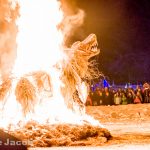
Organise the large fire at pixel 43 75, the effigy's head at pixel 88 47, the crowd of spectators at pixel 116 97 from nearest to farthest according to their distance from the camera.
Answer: the large fire at pixel 43 75
the effigy's head at pixel 88 47
the crowd of spectators at pixel 116 97

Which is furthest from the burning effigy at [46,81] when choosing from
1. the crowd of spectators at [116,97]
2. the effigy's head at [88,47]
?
the crowd of spectators at [116,97]

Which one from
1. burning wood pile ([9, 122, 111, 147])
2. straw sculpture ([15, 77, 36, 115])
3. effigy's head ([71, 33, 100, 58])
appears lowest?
burning wood pile ([9, 122, 111, 147])

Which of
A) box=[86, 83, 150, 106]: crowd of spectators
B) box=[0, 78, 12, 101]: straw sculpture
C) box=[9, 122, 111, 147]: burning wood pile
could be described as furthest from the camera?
box=[86, 83, 150, 106]: crowd of spectators

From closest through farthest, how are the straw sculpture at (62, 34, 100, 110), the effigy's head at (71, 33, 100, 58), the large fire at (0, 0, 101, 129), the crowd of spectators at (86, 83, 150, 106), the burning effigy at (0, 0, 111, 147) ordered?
the burning effigy at (0, 0, 111, 147) → the large fire at (0, 0, 101, 129) → the straw sculpture at (62, 34, 100, 110) → the effigy's head at (71, 33, 100, 58) → the crowd of spectators at (86, 83, 150, 106)

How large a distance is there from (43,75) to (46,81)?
0.19m

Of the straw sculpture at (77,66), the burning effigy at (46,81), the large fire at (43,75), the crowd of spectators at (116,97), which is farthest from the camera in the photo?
the crowd of spectators at (116,97)

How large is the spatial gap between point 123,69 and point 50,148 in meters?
30.2

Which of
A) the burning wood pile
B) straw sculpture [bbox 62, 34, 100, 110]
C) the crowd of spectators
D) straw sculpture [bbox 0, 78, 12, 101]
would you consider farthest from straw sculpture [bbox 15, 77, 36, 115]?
the crowd of spectators

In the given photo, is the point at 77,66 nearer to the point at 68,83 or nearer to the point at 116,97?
the point at 68,83

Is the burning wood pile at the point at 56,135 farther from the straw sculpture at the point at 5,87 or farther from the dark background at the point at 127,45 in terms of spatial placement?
the dark background at the point at 127,45

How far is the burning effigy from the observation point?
40.5 feet

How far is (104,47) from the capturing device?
40688 mm

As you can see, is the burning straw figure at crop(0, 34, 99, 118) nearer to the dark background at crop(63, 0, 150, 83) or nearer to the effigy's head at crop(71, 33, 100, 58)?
the effigy's head at crop(71, 33, 100, 58)

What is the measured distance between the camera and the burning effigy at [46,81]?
12.3m
